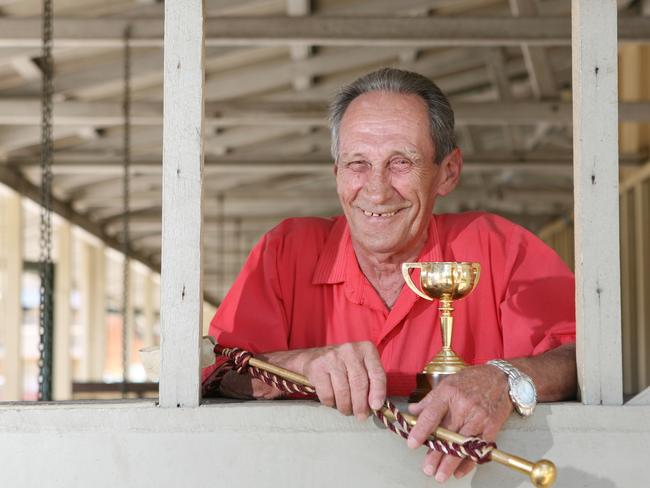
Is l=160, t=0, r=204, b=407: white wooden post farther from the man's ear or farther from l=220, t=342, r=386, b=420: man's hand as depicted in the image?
the man's ear

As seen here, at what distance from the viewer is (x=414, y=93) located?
102 inches

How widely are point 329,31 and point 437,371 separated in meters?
5.12

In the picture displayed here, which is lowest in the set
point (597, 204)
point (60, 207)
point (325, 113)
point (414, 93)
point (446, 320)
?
point (446, 320)

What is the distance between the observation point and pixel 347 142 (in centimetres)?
255

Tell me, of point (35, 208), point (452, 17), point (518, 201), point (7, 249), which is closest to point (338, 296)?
point (452, 17)

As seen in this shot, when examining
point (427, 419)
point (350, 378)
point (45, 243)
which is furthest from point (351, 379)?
point (45, 243)

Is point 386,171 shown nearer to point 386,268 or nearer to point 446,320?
point 386,268

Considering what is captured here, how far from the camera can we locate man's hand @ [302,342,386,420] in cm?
179

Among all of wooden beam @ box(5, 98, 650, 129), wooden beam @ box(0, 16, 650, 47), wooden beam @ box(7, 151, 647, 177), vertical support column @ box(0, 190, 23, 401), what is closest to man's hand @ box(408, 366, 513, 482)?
wooden beam @ box(0, 16, 650, 47)

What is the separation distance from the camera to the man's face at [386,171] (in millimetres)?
2510

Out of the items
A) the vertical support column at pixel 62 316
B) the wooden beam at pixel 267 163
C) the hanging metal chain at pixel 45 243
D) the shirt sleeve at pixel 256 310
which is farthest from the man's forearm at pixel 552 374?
the vertical support column at pixel 62 316

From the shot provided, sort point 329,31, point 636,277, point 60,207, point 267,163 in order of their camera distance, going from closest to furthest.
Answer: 1. point 329,31
2. point 636,277
3. point 267,163
4. point 60,207

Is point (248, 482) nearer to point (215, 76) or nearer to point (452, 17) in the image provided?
point (452, 17)

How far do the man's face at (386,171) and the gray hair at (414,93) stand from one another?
0.02 meters
